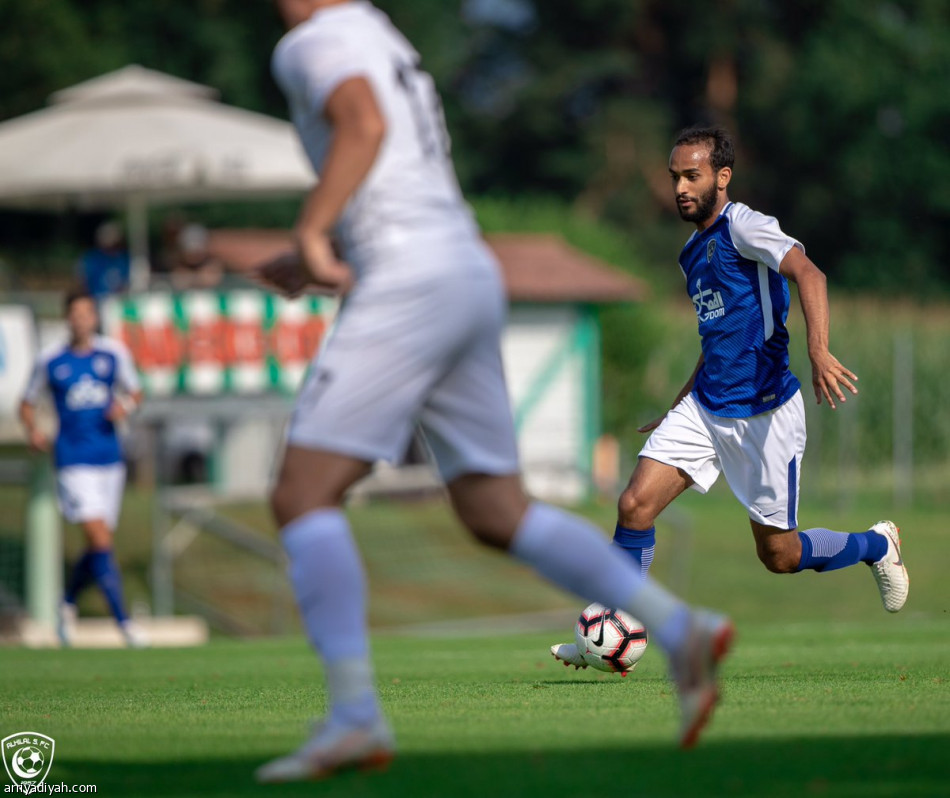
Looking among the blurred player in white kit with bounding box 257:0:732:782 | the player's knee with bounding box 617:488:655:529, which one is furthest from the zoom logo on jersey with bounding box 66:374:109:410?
the blurred player in white kit with bounding box 257:0:732:782

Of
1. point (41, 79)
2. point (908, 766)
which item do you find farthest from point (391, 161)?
point (41, 79)

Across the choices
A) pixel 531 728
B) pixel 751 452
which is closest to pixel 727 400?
pixel 751 452

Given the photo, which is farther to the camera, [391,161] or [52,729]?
[52,729]

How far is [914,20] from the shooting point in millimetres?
57250

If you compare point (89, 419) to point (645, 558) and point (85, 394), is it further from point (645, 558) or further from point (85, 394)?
point (645, 558)

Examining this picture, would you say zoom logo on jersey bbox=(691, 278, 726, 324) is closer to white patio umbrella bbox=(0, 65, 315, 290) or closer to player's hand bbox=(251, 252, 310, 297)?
player's hand bbox=(251, 252, 310, 297)

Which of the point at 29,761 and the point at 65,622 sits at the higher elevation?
the point at 29,761

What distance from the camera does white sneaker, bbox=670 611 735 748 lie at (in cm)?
482

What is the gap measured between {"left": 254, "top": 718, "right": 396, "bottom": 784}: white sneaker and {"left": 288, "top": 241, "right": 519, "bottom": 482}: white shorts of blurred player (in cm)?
75

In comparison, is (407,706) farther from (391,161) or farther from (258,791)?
(391,161)

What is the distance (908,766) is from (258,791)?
1752 mm

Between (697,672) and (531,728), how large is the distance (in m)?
0.81

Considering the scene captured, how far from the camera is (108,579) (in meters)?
13.9

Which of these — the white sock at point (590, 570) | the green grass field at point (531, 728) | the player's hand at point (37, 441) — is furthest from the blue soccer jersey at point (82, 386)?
the white sock at point (590, 570)
